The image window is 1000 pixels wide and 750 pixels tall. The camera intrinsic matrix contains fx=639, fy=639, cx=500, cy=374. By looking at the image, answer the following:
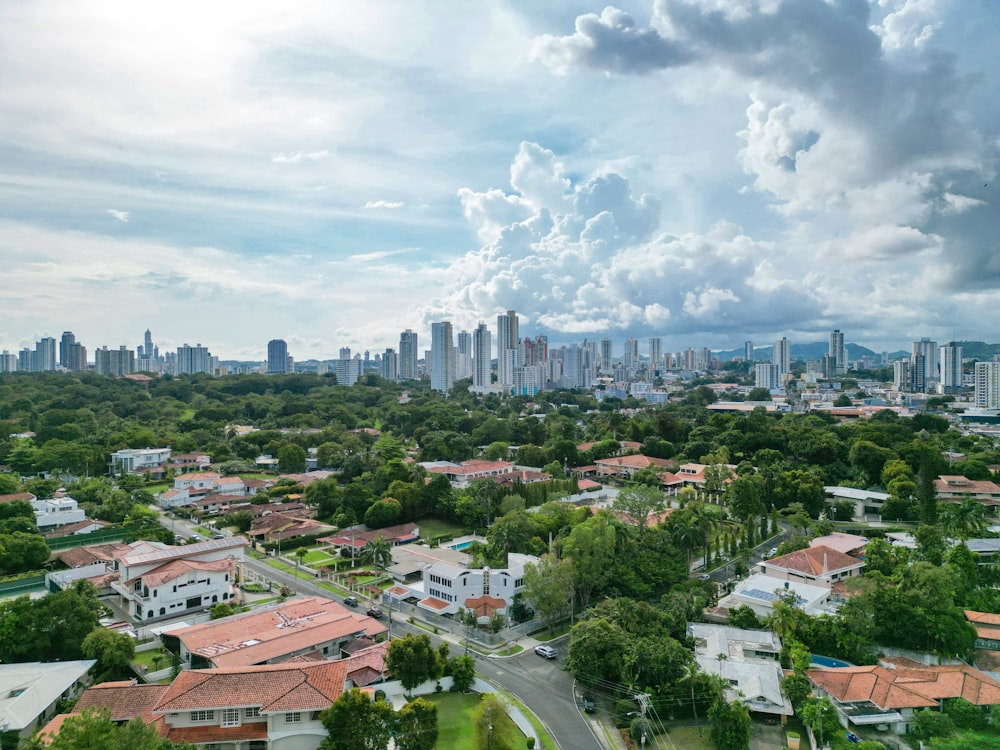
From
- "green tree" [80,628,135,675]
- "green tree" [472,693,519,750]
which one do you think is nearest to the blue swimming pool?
"green tree" [472,693,519,750]

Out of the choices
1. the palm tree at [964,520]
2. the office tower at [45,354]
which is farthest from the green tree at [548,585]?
the office tower at [45,354]

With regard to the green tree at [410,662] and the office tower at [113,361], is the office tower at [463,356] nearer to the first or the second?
the office tower at [113,361]

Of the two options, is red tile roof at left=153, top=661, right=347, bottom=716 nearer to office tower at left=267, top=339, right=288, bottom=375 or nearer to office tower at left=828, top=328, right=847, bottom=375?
office tower at left=267, top=339, right=288, bottom=375

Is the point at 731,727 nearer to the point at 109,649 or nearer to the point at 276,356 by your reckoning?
the point at 109,649

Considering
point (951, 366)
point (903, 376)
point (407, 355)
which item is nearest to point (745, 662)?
point (951, 366)

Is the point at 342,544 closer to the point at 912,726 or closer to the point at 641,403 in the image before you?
the point at 912,726
